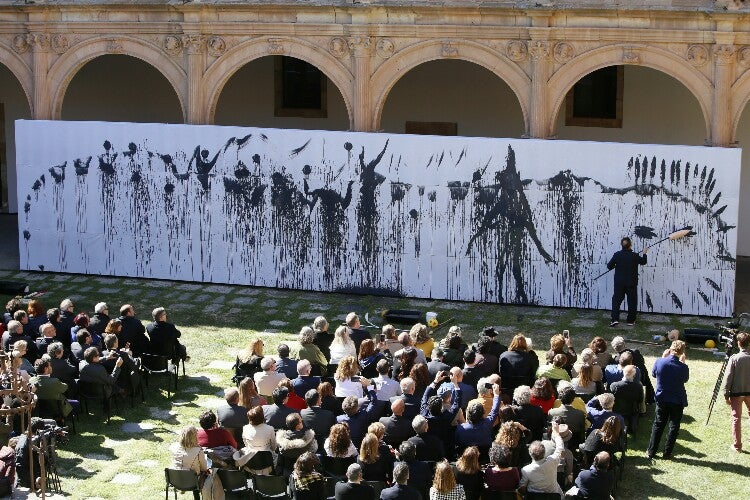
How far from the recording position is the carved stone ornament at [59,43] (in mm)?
25109

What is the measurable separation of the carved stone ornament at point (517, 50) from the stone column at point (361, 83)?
2489 millimetres

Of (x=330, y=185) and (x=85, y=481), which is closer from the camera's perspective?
(x=85, y=481)

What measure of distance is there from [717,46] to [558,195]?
3.57 meters

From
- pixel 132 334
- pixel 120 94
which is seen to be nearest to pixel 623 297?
pixel 132 334

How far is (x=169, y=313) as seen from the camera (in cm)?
2241

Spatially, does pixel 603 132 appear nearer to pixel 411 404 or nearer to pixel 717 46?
pixel 717 46

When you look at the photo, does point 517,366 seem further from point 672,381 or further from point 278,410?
point 278,410

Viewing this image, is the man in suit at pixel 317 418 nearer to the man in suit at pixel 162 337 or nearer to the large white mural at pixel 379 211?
the man in suit at pixel 162 337

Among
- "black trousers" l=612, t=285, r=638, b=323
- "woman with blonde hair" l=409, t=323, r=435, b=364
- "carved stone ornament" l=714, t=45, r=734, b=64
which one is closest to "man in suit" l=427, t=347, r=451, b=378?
"woman with blonde hair" l=409, t=323, r=435, b=364

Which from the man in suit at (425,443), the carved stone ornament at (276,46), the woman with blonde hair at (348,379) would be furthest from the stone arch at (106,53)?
the man in suit at (425,443)

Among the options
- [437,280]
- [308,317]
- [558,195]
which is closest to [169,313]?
[308,317]

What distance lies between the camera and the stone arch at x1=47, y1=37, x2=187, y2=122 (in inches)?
967

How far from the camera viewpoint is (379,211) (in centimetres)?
2327

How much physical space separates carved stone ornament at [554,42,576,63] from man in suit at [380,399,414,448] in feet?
33.3
